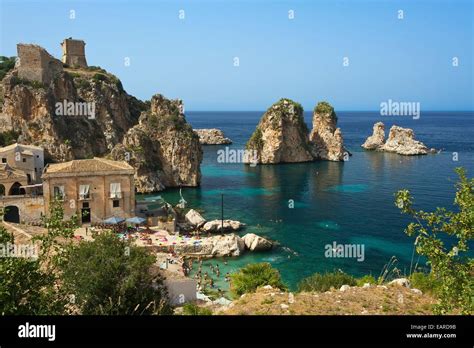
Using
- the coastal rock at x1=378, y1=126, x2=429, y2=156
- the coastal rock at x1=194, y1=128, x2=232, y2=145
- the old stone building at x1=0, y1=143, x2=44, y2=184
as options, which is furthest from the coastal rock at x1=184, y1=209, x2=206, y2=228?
the coastal rock at x1=194, y1=128, x2=232, y2=145

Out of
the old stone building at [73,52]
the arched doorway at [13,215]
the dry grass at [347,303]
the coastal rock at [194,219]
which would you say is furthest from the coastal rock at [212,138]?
the dry grass at [347,303]

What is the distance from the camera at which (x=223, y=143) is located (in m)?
120

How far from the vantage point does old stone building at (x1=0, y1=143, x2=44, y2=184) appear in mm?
38656

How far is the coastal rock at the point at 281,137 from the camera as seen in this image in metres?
84.0

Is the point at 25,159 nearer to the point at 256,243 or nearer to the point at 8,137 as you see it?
the point at 8,137

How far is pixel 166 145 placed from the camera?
58219mm

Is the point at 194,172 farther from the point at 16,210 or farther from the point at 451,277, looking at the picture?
the point at 451,277

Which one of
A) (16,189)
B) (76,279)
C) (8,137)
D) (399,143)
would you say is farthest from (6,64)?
(399,143)

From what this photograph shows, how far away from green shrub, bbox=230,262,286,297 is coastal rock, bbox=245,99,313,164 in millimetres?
62592

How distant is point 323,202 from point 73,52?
5819 cm

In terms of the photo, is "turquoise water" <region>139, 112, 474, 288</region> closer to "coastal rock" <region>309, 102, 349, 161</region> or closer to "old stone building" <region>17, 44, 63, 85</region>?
"coastal rock" <region>309, 102, 349, 161</region>

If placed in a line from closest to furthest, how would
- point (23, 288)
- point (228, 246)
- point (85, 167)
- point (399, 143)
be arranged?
point (23, 288)
point (228, 246)
point (85, 167)
point (399, 143)
